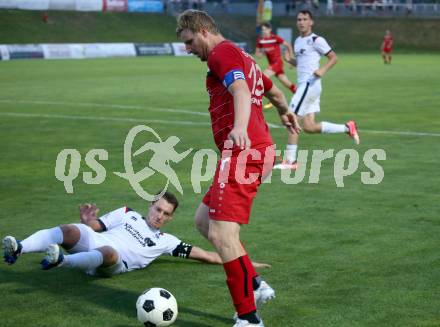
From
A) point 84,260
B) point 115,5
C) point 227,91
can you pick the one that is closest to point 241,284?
point 227,91

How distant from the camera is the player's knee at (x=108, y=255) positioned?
7477 millimetres

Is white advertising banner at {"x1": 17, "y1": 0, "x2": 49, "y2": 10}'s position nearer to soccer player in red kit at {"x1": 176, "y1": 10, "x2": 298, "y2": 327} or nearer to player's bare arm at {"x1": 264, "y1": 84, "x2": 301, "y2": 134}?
player's bare arm at {"x1": 264, "y1": 84, "x2": 301, "y2": 134}

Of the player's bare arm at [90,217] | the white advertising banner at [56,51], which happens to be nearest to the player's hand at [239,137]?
the player's bare arm at [90,217]

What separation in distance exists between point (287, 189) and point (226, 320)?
556cm

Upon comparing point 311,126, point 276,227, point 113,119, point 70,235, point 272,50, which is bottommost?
point 113,119

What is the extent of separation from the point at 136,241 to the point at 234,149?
2021 millimetres

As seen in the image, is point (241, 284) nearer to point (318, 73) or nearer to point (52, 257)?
point (52, 257)

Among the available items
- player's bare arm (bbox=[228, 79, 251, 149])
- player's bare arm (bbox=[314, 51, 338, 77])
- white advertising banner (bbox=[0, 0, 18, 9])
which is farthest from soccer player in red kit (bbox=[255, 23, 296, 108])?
white advertising banner (bbox=[0, 0, 18, 9])

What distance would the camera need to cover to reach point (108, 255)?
7.50 m

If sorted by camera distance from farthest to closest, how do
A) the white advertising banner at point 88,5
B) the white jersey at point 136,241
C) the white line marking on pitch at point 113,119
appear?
1. the white advertising banner at point 88,5
2. the white line marking on pitch at point 113,119
3. the white jersey at point 136,241

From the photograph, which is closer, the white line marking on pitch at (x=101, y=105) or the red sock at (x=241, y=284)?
the red sock at (x=241, y=284)

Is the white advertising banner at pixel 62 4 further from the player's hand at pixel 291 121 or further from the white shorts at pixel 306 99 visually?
the player's hand at pixel 291 121

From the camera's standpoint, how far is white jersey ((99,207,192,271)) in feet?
25.5

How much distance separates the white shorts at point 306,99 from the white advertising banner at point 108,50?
139 feet
